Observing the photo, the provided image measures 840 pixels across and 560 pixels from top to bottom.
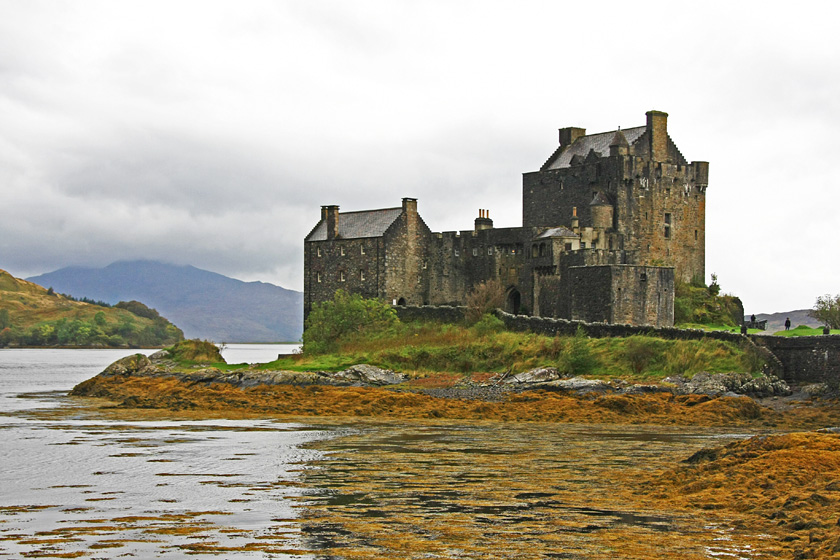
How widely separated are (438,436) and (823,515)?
49.6 ft

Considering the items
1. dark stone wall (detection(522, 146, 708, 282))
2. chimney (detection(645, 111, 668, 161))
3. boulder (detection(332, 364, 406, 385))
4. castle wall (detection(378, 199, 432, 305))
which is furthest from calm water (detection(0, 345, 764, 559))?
chimney (detection(645, 111, 668, 161))

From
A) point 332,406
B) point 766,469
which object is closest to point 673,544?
point 766,469

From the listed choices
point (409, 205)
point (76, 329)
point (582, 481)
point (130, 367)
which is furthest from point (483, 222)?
point (76, 329)

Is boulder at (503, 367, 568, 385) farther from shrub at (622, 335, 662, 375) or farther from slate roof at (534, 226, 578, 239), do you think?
slate roof at (534, 226, 578, 239)

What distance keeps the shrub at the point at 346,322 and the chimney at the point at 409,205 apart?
8667 mm

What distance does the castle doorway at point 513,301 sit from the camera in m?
62.1

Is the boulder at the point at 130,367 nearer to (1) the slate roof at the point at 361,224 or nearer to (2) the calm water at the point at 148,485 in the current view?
(1) the slate roof at the point at 361,224

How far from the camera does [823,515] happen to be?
619 inches

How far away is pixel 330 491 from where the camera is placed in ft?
64.9

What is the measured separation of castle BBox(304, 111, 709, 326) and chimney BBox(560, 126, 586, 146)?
0.22 ft

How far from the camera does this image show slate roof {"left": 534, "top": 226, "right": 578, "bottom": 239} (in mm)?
58688

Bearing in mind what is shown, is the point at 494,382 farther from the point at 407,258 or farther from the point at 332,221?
the point at 332,221

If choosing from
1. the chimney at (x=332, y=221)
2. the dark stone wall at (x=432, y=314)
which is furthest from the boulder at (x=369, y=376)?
the chimney at (x=332, y=221)

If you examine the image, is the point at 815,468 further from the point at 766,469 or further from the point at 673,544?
the point at 673,544
